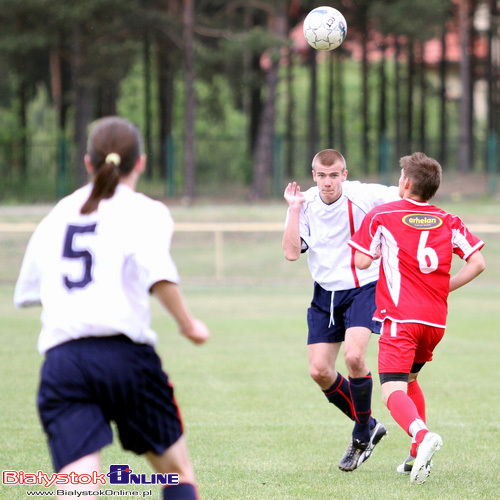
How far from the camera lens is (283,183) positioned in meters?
32.6

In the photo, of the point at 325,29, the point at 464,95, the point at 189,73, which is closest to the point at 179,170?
the point at 189,73

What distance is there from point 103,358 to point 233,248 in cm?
1925

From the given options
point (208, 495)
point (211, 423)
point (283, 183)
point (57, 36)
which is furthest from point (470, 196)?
point (208, 495)

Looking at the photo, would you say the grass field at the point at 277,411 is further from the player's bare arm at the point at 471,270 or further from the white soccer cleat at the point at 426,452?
the player's bare arm at the point at 471,270

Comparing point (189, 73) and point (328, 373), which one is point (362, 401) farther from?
point (189, 73)

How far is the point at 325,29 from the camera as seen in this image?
771 cm

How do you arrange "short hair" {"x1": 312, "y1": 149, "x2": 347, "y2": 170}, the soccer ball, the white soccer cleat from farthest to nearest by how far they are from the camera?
1. the soccer ball
2. "short hair" {"x1": 312, "y1": 149, "x2": 347, "y2": 170}
3. the white soccer cleat

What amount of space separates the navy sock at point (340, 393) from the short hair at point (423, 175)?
1.61m

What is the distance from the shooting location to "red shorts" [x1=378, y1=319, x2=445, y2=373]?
16.2ft

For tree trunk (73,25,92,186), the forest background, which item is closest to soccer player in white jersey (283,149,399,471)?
the forest background

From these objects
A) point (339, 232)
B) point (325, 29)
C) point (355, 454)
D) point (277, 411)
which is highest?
point (325, 29)

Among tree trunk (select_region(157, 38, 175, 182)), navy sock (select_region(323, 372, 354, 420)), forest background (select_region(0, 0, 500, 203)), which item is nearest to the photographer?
navy sock (select_region(323, 372, 354, 420))

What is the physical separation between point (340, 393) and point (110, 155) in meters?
3.23

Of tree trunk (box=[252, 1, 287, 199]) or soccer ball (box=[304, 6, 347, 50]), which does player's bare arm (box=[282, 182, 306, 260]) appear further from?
tree trunk (box=[252, 1, 287, 199])
